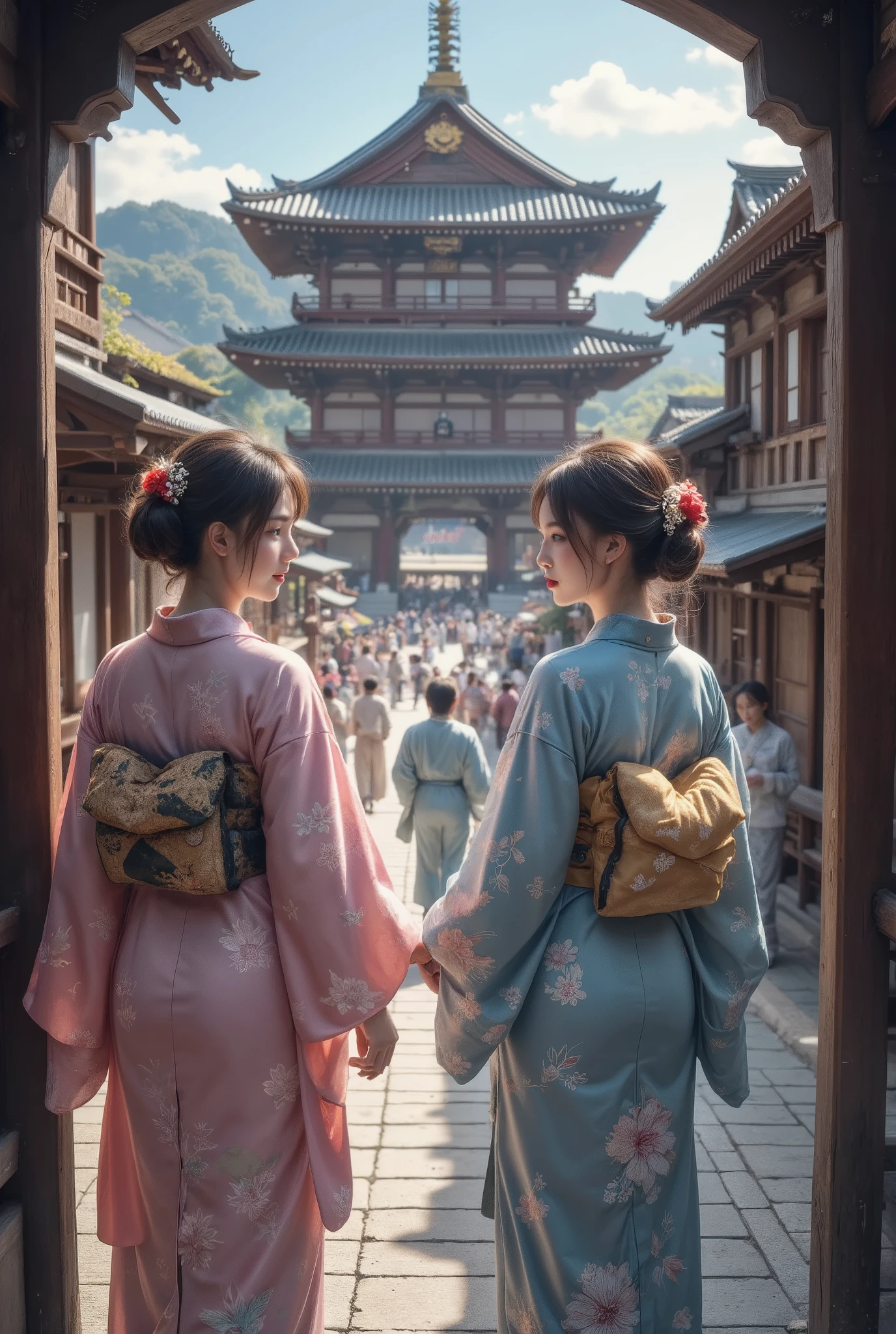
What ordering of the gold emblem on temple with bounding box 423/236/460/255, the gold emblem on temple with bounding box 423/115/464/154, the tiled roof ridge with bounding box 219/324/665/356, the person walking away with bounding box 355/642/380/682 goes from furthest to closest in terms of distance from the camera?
1. the gold emblem on temple with bounding box 423/115/464/154
2. the tiled roof ridge with bounding box 219/324/665/356
3. the gold emblem on temple with bounding box 423/236/460/255
4. the person walking away with bounding box 355/642/380/682

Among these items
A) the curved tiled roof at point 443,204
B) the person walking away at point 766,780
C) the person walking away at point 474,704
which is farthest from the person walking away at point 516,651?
the curved tiled roof at point 443,204

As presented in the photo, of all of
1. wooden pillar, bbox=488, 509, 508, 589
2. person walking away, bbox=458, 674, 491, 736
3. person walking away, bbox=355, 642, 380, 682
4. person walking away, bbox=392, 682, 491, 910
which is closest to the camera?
person walking away, bbox=392, 682, 491, 910

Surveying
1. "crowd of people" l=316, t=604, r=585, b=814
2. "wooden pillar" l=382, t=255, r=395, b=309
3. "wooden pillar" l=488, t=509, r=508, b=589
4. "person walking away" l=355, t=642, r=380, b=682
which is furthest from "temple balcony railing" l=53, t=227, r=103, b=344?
"wooden pillar" l=488, t=509, r=508, b=589

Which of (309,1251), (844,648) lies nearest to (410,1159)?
(309,1251)

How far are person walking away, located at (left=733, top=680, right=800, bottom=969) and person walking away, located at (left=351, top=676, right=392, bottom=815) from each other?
195 inches

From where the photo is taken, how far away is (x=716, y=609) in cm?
1062

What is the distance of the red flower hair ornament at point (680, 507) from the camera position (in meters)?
2.17

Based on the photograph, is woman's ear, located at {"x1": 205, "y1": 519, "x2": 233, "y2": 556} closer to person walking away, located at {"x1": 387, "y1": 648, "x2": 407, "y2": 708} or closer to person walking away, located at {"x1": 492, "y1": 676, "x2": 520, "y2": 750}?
person walking away, located at {"x1": 492, "y1": 676, "x2": 520, "y2": 750}

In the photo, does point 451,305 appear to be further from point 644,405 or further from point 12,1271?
point 644,405

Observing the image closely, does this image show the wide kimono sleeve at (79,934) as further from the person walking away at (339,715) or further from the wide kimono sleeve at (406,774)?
the person walking away at (339,715)

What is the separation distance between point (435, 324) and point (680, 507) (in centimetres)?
2800

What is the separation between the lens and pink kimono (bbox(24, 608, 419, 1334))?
208 cm

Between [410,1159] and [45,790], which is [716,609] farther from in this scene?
[45,790]

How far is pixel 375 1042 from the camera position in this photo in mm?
2229
